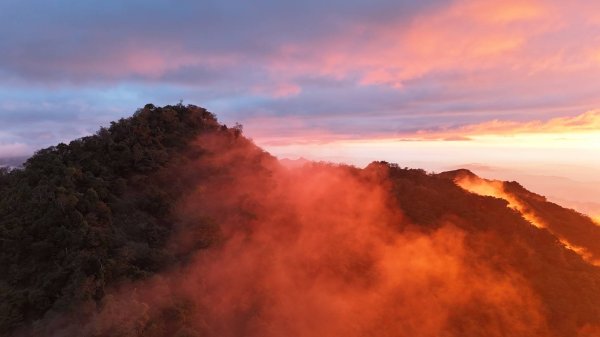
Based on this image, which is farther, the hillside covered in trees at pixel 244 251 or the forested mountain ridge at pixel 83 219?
the hillside covered in trees at pixel 244 251

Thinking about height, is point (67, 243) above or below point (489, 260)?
above

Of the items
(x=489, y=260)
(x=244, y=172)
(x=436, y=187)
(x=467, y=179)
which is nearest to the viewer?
(x=489, y=260)

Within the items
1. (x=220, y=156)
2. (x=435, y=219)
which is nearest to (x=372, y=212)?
(x=435, y=219)

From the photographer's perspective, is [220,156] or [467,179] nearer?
[220,156]

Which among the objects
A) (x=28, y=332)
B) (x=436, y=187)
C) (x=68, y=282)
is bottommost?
(x=28, y=332)

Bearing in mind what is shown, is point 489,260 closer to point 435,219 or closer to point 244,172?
point 435,219

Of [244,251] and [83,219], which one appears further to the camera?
[244,251]

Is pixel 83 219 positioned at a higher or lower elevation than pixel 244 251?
higher

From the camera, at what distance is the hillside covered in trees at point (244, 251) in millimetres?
12633

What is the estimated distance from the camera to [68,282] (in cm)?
1245

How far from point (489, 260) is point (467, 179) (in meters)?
13.3

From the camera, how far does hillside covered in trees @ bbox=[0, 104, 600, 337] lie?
12.6 meters

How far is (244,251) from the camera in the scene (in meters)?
15.7

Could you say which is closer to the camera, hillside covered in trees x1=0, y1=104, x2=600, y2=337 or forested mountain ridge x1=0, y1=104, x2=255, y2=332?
forested mountain ridge x1=0, y1=104, x2=255, y2=332
